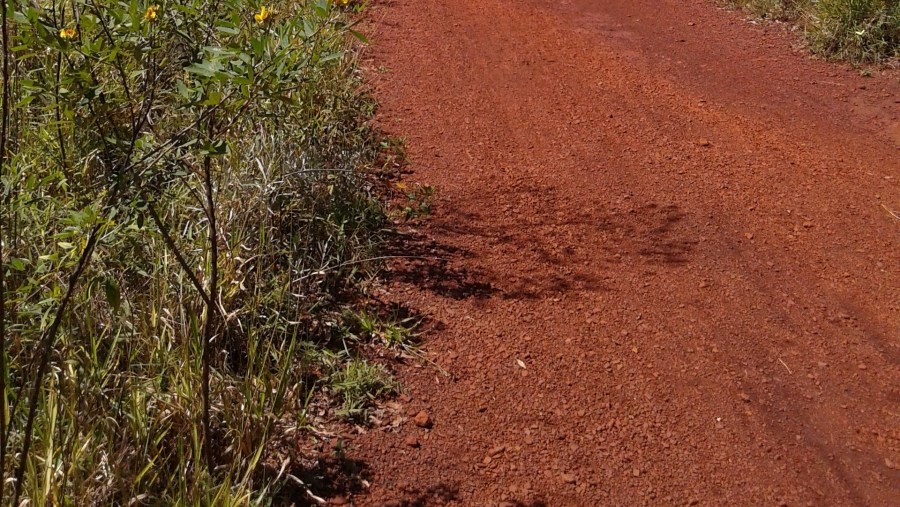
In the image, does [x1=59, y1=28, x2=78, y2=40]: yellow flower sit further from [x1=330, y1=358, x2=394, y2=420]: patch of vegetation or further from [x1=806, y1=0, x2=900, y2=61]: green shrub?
[x1=806, y1=0, x2=900, y2=61]: green shrub

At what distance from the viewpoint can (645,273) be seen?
4504 mm

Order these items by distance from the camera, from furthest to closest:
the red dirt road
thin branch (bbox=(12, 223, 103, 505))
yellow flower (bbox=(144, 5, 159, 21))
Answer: the red dirt road
yellow flower (bbox=(144, 5, 159, 21))
thin branch (bbox=(12, 223, 103, 505))

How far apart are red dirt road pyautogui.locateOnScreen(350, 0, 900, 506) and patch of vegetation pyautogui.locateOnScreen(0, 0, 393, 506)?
0.46 meters

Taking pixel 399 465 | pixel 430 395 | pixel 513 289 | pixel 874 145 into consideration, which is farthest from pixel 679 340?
pixel 874 145

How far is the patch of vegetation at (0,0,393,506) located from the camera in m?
2.60

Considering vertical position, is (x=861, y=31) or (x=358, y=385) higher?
(x=861, y=31)

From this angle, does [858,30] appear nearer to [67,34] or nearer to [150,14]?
[150,14]

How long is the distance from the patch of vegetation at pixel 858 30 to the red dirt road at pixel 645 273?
21cm

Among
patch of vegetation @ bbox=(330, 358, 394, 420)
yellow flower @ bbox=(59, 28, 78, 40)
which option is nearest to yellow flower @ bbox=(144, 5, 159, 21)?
yellow flower @ bbox=(59, 28, 78, 40)

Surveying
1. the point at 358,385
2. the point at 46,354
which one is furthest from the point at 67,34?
the point at 358,385

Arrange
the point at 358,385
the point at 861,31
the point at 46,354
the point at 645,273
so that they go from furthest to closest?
the point at 861,31 < the point at 645,273 < the point at 358,385 < the point at 46,354

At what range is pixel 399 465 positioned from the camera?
3414mm

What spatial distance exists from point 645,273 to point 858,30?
365cm

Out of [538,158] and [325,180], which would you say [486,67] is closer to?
[538,158]
